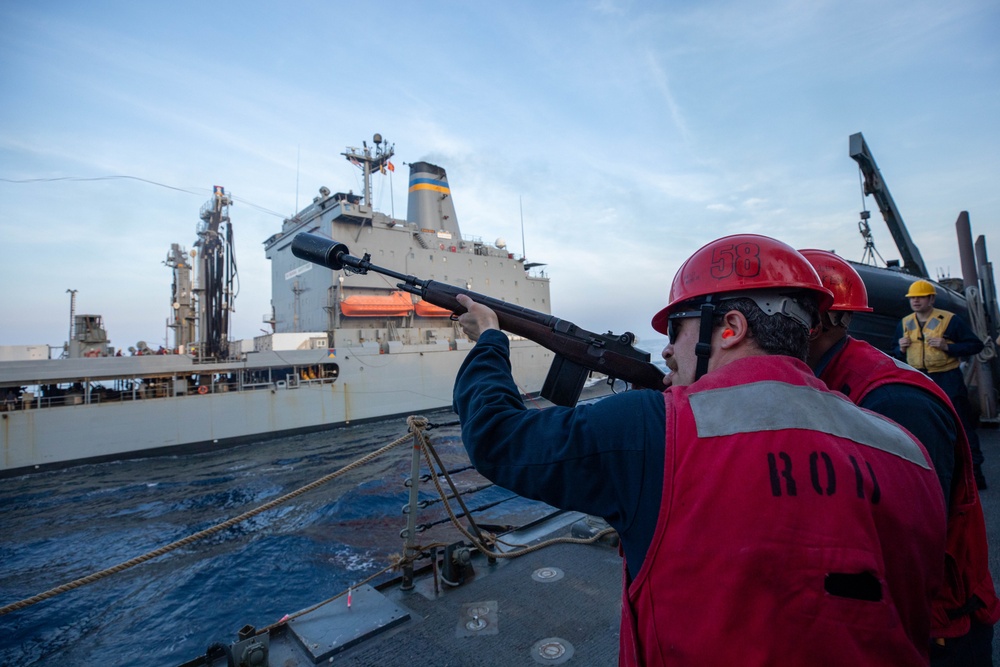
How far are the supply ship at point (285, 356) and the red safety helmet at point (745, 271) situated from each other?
17159 millimetres

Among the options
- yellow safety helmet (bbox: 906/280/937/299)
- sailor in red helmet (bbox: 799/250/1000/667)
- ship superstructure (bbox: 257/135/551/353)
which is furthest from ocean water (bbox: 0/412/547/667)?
ship superstructure (bbox: 257/135/551/353)

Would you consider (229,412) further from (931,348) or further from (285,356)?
(931,348)

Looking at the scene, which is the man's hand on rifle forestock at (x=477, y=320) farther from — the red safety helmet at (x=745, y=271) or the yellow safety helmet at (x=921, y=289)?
the yellow safety helmet at (x=921, y=289)

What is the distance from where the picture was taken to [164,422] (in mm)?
14273

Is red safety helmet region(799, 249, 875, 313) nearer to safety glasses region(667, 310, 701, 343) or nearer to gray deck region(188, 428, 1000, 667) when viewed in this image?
safety glasses region(667, 310, 701, 343)

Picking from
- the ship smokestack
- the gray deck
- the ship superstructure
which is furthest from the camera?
the ship smokestack

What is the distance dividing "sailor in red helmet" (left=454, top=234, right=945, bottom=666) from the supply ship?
17139 mm

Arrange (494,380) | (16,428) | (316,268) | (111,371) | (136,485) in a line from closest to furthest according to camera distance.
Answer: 1. (494,380)
2. (136,485)
3. (16,428)
4. (111,371)
5. (316,268)

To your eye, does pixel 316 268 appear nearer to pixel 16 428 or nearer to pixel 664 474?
pixel 16 428

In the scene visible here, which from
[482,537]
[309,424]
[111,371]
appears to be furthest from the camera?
[309,424]

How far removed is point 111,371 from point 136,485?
14.4 feet

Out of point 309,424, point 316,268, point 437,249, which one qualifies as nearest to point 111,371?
point 309,424

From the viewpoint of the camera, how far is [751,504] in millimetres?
742

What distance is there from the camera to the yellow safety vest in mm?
3787
